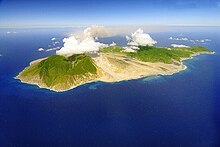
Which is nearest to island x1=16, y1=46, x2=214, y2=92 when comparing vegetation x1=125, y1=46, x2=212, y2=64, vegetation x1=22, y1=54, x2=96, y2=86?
vegetation x1=22, y1=54, x2=96, y2=86

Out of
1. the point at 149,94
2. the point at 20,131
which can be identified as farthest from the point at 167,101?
the point at 20,131

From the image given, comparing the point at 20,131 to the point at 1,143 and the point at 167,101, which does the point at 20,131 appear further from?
the point at 167,101

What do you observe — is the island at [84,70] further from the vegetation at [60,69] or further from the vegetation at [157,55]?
the vegetation at [157,55]

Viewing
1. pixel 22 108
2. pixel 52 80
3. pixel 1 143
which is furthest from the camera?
pixel 52 80

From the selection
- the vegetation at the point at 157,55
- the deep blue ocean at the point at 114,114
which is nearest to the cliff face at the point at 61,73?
the deep blue ocean at the point at 114,114

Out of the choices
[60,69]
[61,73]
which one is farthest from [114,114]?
[60,69]
